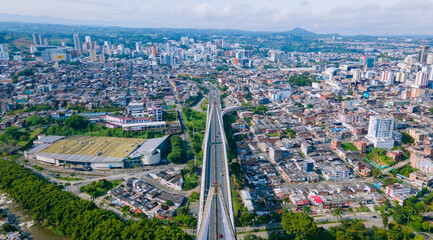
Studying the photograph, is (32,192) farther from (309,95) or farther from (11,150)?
(309,95)

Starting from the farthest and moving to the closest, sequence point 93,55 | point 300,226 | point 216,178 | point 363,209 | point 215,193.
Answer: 1. point 93,55
2. point 216,178
3. point 363,209
4. point 300,226
5. point 215,193

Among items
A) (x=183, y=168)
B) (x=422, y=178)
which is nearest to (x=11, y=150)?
(x=183, y=168)

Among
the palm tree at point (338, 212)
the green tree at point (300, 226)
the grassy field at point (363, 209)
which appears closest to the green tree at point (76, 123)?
the green tree at point (300, 226)

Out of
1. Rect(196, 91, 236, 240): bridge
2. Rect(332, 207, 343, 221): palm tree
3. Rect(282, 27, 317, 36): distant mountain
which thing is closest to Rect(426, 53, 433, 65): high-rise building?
Rect(196, 91, 236, 240): bridge

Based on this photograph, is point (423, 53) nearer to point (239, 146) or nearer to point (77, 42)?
point (239, 146)

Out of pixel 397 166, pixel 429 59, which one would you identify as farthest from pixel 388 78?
pixel 397 166

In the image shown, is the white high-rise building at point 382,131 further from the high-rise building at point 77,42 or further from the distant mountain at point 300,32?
the distant mountain at point 300,32

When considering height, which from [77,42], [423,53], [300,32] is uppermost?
[300,32]

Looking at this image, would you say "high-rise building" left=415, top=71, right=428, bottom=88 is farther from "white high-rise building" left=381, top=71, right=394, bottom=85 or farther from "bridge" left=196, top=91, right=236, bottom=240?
"bridge" left=196, top=91, right=236, bottom=240
